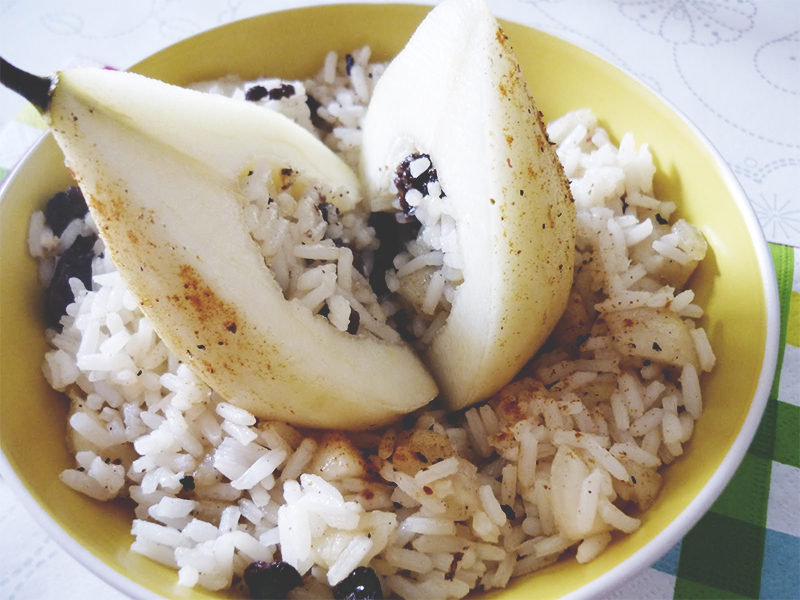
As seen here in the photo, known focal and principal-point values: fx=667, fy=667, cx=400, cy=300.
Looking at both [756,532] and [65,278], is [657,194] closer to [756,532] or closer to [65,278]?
[756,532]

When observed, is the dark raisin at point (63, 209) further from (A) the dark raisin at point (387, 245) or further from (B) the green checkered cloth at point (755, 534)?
(B) the green checkered cloth at point (755, 534)

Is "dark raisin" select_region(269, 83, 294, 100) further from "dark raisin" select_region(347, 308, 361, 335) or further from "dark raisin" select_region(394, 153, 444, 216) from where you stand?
"dark raisin" select_region(347, 308, 361, 335)

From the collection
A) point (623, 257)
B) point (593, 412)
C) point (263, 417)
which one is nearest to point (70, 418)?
point (263, 417)

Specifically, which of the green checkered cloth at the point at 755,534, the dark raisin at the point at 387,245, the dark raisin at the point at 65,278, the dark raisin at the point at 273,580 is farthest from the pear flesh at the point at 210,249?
the green checkered cloth at the point at 755,534

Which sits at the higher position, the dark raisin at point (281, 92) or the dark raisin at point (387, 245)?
the dark raisin at point (281, 92)

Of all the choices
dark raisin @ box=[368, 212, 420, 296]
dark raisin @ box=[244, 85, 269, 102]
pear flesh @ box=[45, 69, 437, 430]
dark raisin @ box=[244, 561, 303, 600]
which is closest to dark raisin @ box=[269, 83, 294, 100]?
dark raisin @ box=[244, 85, 269, 102]

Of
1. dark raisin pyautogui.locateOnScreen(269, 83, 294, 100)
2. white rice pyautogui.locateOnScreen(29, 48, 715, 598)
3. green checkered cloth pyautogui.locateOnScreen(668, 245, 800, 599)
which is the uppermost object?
dark raisin pyautogui.locateOnScreen(269, 83, 294, 100)

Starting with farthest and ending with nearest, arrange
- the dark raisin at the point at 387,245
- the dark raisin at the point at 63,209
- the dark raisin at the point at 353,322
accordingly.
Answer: the dark raisin at the point at 63,209 < the dark raisin at the point at 387,245 < the dark raisin at the point at 353,322

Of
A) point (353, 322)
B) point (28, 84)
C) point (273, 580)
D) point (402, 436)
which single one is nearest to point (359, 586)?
point (273, 580)
